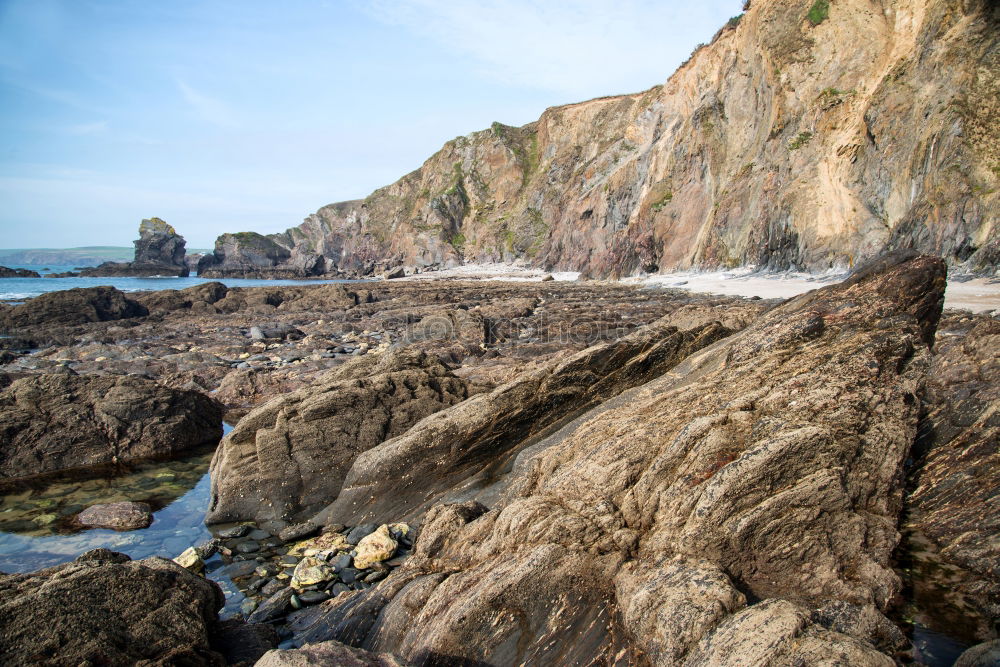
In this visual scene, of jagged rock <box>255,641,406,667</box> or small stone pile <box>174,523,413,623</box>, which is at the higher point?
jagged rock <box>255,641,406,667</box>

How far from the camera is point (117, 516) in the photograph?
845 centimetres

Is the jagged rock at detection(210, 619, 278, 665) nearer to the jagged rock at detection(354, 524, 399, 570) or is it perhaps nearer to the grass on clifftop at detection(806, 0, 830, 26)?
the jagged rock at detection(354, 524, 399, 570)

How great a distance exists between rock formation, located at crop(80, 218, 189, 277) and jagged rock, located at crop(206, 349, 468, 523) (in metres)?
123

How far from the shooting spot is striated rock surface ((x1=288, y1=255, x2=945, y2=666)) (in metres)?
4.37

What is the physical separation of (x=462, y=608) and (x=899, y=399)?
5093 mm

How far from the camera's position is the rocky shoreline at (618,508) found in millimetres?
4480

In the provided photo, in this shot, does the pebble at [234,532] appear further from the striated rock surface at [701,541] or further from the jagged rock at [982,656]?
the jagged rock at [982,656]

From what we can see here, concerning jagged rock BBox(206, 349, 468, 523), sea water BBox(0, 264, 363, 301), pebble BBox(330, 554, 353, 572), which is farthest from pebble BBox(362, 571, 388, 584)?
sea water BBox(0, 264, 363, 301)

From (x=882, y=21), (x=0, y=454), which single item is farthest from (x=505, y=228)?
(x=0, y=454)

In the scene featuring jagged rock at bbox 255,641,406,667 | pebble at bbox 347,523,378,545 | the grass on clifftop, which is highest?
the grass on clifftop

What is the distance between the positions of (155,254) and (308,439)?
126684 millimetres

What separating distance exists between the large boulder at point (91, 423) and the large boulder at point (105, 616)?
7.22 meters

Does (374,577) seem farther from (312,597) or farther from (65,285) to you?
(65,285)

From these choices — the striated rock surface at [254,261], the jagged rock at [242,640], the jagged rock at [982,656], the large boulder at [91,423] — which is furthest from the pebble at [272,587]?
the striated rock surface at [254,261]
